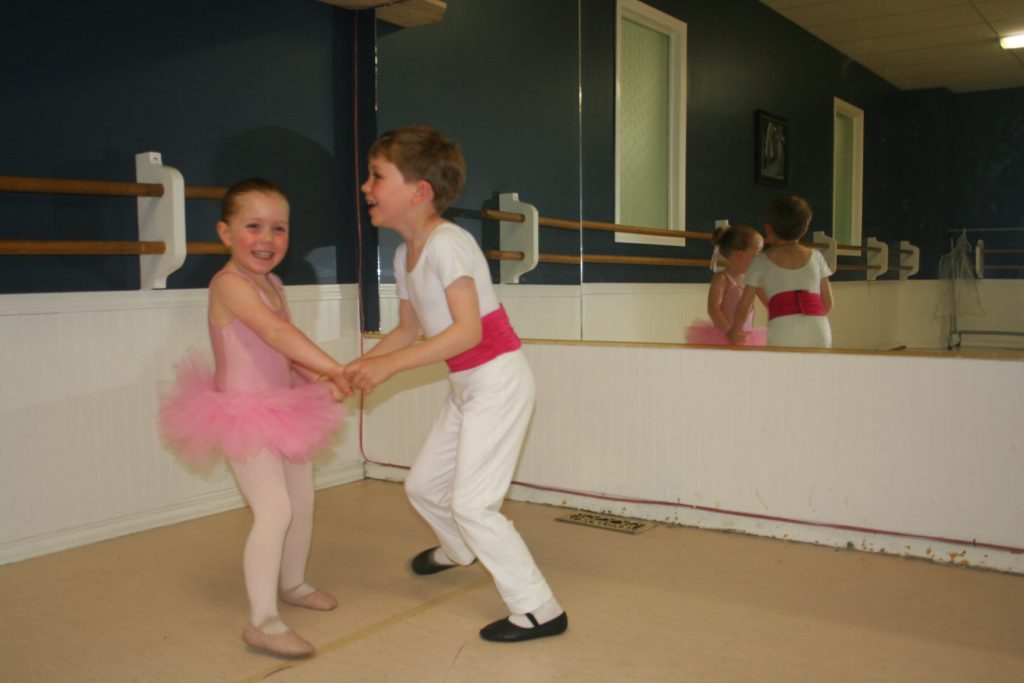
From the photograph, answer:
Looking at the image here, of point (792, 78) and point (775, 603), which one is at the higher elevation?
point (792, 78)

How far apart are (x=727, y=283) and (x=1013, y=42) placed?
1.02 m

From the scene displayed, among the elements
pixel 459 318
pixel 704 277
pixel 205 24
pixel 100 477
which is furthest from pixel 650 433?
pixel 205 24

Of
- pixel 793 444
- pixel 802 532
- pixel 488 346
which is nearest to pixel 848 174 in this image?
pixel 793 444

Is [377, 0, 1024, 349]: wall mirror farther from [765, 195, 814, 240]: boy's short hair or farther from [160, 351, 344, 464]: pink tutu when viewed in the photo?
[160, 351, 344, 464]: pink tutu

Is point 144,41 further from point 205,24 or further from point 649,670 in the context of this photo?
point 649,670

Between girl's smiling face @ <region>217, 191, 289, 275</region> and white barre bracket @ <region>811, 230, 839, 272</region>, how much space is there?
1.57 metres

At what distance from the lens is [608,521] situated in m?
2.92

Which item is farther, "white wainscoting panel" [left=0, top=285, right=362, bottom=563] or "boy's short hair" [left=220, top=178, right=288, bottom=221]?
"white wainscoting panel" [left=0, top=285, right=362, bottom=563]

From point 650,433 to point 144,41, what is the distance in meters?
1.99

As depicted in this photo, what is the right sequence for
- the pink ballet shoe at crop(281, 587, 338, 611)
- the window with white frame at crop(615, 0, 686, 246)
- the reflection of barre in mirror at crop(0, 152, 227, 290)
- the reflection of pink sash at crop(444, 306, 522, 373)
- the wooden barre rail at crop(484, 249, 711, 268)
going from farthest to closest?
the window with white frame at crop(615, 0, 686, 246), the wooden barre rail at crop(484, 249, 711, 268), the reflection of barre in mirror at crop(0, 152, 227, 290), the pink ballet shoe at crop(281, 587, 338, 611), the reflection of pink sash at crop(444, 306, 522, 373)

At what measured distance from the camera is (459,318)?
1876mm

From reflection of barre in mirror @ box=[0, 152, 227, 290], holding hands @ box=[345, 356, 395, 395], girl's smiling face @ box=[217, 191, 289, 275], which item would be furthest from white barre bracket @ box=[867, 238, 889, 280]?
reflection of barre in mirror @ box=[0, 152, 227, 290]

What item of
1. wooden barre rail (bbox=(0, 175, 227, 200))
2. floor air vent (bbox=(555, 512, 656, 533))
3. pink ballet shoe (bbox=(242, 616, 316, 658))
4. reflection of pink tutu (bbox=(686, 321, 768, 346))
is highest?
wooden barre rail (bbox=(0, 175, 227, 200))

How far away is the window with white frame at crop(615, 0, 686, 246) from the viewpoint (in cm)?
313
